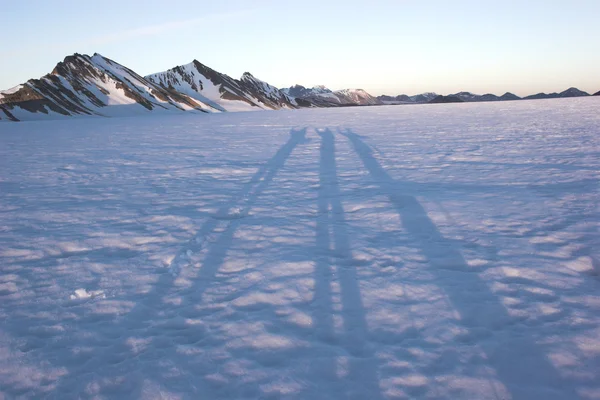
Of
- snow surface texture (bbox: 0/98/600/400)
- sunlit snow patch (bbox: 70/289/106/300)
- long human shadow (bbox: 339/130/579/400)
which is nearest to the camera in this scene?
long human shadow (bbox: 339/130/579/400)

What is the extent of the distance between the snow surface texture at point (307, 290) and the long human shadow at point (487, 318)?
0.02m

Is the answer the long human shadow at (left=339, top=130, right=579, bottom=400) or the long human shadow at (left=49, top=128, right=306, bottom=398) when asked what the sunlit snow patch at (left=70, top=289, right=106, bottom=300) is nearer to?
the long human shadow at (left=49, top=128, right=306, bottom=398)

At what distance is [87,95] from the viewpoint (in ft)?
285

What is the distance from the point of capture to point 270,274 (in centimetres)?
411

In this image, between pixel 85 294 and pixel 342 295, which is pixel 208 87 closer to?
pixel 85 294

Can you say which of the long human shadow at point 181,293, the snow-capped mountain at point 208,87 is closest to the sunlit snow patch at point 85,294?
the long human shadow at point 181,293

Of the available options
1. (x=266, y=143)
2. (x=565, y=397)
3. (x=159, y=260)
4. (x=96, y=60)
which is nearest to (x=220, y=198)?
(x=159, y=260)

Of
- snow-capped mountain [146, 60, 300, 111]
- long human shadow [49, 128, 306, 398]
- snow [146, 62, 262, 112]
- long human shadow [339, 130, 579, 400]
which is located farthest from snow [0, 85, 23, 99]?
long human shadow [339, 130, 579, 400]

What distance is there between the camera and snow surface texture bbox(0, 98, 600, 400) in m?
2.62

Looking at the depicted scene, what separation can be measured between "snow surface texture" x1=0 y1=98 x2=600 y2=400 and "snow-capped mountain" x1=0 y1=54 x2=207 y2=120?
233ft

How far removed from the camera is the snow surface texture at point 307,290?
8.59 feet

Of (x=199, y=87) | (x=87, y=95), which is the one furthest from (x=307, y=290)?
(x=199, y=87)

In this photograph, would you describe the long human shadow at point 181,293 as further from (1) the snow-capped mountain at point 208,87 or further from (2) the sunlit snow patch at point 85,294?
(1) the snow-capped mountain at point 208,87

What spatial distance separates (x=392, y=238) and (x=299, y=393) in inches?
→ 116
